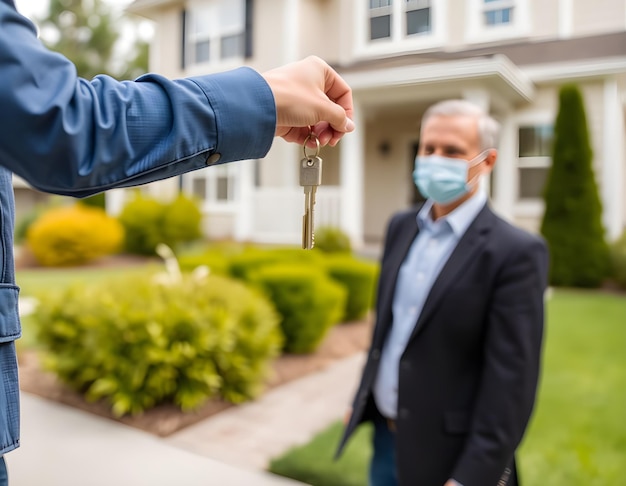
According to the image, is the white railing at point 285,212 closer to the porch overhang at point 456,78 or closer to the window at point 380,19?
the porch overhang at point 456,78

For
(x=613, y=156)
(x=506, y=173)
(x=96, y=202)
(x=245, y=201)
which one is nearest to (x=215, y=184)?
(x=245, y=201)

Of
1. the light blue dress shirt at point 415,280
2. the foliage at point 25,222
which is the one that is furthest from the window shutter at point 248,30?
the foliage at point 25,222

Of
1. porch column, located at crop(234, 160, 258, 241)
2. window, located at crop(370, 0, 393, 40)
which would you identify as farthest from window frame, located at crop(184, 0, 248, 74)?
window, located at crop(370, 0, 393, 40)

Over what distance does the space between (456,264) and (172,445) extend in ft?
5.25

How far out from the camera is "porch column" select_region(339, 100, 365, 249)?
258 centimetres

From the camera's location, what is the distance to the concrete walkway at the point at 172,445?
6.66ft

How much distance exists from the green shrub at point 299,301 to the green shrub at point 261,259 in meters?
0.29

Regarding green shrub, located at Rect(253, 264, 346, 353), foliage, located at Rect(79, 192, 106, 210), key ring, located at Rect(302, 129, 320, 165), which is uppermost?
foliage, located at Rect(79, 192, 106, 210)

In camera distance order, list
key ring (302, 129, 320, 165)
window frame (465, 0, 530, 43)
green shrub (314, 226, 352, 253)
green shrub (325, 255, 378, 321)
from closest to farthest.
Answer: key ring (302, 129, 320, 165), window frame (465, 0, 530, 43), green shrub (314, 226, 352, 253), green shrub (325, 255, 378, 321)

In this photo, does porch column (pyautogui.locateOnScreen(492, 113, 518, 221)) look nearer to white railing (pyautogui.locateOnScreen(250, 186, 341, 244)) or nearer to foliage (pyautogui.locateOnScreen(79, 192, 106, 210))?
white railing (pyautogui.locateOnScreen(250, 186, 341, 244))

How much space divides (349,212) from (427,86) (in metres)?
0.78

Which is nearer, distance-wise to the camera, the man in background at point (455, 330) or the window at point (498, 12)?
the man in background at point (455, 330)

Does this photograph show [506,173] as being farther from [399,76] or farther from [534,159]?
[399,76]

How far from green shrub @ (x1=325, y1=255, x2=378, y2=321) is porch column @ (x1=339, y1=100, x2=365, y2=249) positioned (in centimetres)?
130
